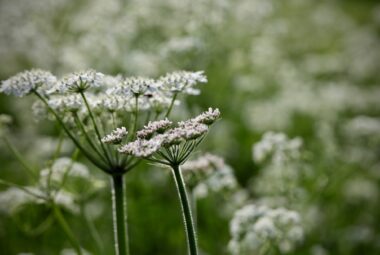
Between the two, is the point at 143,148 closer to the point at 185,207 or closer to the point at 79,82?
the point at 185,207

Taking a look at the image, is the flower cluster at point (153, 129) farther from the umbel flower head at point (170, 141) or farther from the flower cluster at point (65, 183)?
the flower cluster at point (65, 183)

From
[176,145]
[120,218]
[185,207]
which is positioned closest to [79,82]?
[176,145]

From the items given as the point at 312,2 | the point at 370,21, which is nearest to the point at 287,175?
the point at 312,2

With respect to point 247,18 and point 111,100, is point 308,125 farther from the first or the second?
point 111,100

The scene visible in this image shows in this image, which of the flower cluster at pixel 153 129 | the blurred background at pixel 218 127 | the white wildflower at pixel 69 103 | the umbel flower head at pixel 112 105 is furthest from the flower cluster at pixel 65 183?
the flower cluster at pixel 153 129

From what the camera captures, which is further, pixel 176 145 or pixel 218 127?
pixel 218 127

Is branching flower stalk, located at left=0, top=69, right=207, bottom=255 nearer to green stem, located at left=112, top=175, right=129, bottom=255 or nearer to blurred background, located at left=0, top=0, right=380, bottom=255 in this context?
green stem, located at left=112, top=175, right=129, bottom=255
